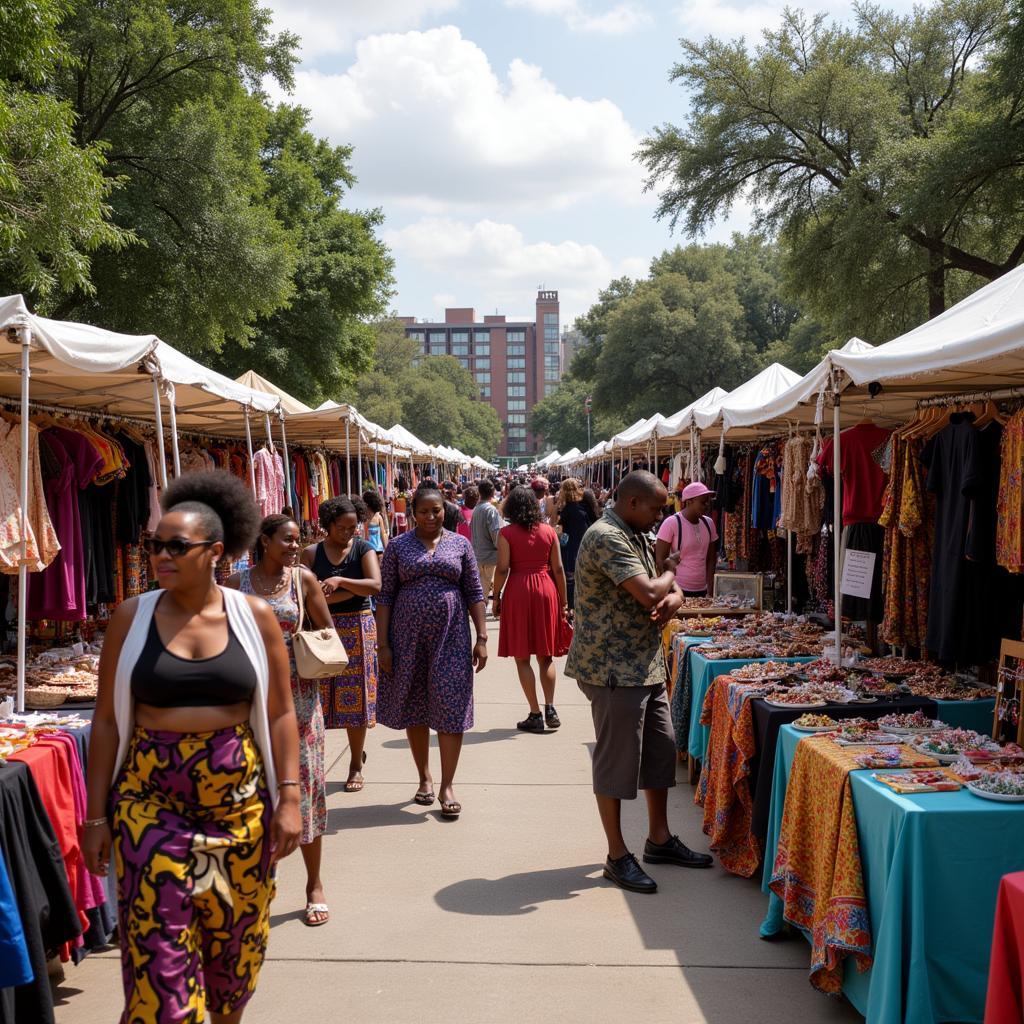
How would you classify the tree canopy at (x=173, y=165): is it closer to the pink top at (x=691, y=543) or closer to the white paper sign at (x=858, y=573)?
the pink top at (x=691, y=543)

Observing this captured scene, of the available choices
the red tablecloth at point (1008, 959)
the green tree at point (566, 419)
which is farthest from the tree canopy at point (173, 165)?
the green tree at point (566, 419)

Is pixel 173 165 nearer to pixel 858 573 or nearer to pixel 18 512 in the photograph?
pixel 18 512

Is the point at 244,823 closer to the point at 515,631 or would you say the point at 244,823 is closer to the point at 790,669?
the point at 790,669

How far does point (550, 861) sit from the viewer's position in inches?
199

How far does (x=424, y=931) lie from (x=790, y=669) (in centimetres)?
257

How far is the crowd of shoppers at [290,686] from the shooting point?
2557 mm

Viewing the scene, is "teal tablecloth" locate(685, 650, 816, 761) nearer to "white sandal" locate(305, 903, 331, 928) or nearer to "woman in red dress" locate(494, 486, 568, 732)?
"woman in red dress" locate(494, 486, 568, 732)

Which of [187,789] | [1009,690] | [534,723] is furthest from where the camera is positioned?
[534,723]

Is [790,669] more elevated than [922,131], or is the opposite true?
[922,131]

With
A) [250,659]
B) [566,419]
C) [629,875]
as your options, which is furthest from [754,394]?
[566,419]

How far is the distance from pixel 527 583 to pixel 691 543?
4.43 feet

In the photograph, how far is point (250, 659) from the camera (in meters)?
2.73

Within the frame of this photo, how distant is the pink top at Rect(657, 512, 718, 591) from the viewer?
25.1 feet

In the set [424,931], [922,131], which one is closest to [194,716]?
[424,931]
